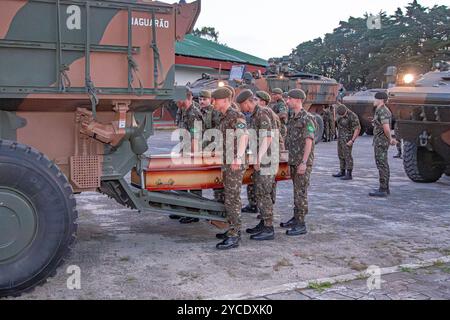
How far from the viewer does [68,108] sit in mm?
4562

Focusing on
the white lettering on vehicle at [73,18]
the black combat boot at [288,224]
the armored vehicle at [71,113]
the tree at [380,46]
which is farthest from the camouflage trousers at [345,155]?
the tree at [380,46]

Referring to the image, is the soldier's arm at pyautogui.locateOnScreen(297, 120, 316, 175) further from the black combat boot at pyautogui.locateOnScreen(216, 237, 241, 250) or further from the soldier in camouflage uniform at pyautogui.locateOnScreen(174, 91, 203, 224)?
the soldier in camouflage uniform at pyautogui.locateOnScreen(174, 91, 203, 224)

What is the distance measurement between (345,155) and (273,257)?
539 centimetres

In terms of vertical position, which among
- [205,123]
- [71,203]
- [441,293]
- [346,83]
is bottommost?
[441,293]

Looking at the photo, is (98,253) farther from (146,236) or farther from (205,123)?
(205,123)

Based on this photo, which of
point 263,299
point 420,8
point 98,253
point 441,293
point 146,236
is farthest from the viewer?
point 420,8

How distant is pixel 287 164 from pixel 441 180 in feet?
17.0

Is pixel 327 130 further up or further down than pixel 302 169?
further up

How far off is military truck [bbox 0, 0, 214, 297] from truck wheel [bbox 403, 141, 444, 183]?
19.7 ft

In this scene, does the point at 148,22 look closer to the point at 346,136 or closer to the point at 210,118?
the point at 210,118

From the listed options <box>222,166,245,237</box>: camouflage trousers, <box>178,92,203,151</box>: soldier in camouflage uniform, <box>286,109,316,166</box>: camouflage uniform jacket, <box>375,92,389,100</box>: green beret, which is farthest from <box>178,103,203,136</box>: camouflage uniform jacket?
<box>375,92,389,100</box>: green beret

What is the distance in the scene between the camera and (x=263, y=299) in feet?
13.4

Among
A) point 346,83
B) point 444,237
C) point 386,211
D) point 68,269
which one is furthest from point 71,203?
point 346,83

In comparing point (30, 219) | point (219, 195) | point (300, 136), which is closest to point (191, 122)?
point (219, 195)
